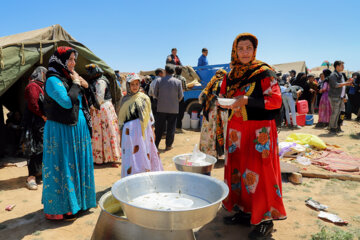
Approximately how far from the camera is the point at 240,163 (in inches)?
96.3

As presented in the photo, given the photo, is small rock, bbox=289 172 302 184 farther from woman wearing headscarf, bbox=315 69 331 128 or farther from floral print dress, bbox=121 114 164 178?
woman wearing headscarf, bbox=315 69 331 128

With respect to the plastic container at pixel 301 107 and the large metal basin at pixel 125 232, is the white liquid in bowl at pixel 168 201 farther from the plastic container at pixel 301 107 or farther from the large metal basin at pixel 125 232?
the plastic container at pixel 301 107

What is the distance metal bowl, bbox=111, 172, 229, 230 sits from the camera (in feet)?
4.32

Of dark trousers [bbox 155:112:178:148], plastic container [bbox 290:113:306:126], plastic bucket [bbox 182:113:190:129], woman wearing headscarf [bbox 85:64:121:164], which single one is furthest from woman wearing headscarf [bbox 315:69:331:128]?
woman wearing headscarf [bbox 85:64:121:164]

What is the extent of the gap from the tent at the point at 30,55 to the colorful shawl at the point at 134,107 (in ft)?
8.41

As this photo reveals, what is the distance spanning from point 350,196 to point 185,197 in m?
3.04

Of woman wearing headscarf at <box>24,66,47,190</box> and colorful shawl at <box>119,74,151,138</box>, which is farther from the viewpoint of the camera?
woman wearing headscarf at <box>24,66,47,190</box>

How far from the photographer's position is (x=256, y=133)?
7.61 feet

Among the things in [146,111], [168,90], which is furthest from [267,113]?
[168,90]

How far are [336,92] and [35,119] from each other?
27.1ft

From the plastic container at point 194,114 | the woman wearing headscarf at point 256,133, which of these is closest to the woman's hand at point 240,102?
the woman wearing headscarf at point 256,133

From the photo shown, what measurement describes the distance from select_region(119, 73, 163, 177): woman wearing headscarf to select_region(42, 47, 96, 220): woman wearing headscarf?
2.02ft

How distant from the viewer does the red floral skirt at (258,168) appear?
A: 229cm

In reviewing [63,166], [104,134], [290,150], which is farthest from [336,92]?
[63,166]
